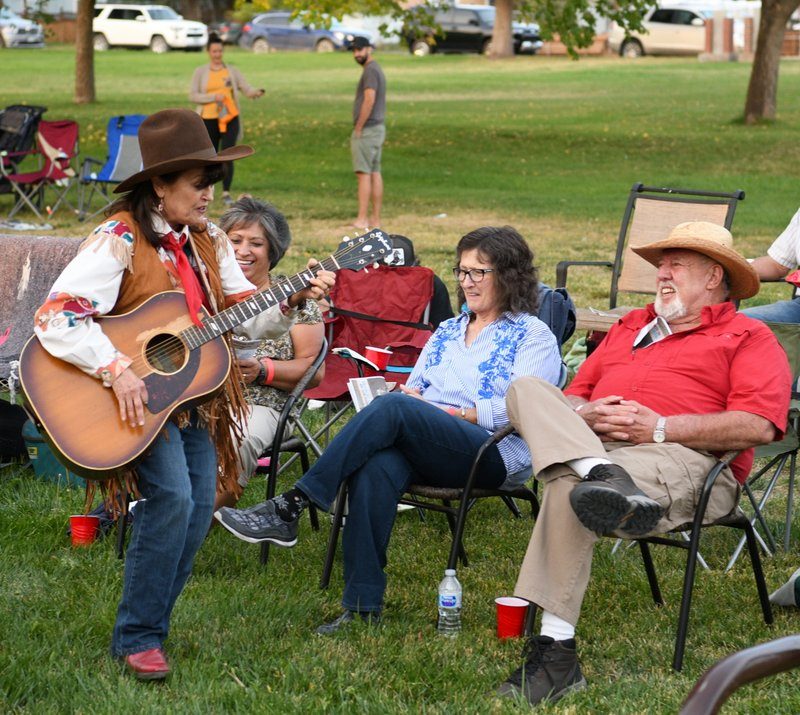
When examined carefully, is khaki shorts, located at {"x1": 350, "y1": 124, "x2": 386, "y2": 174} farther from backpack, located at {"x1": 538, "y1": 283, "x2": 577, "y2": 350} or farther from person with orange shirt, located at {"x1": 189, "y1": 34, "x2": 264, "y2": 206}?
backpack, located at {"x1": 538, "y1": 283, "x2": 577, "y2": 350}

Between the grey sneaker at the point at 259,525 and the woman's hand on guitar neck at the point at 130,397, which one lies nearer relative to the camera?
the woman's hand on guitar neck at the point at 130,397

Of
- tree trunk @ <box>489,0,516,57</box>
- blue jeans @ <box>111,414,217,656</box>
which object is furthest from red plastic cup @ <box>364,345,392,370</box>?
tree trunk @ <box>489,0,516,57</box>

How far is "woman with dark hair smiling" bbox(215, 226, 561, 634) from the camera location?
4414mm

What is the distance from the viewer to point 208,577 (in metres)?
4.80

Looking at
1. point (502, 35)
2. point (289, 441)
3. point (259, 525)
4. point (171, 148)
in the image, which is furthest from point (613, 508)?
point (502, 35)

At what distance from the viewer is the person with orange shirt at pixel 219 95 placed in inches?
591

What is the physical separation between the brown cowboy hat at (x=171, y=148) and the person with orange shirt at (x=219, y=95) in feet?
36.5

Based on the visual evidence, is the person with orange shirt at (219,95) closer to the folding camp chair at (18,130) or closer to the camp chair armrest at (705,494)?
the folding camp chair at (18,130)

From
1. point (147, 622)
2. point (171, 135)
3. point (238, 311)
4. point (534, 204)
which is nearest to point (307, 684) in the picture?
point (147, 622)

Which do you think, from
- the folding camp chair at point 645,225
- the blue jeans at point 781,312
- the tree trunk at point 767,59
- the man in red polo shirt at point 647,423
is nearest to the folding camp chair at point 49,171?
the folding camp chair at point 645,225

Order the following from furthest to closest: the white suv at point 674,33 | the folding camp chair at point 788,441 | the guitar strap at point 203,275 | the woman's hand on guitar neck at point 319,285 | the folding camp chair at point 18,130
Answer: the white suv at point 674,33 < the folding camp chair at point 18,130 < the folding camp chair at point 788,441 < the woman's hand on guitar neck at point 319,285 < the guitar strap at point 203,275

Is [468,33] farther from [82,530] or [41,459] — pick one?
[82,530]

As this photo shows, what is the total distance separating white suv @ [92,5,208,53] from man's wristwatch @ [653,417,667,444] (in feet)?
141

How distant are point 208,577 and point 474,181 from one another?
13.8 m
